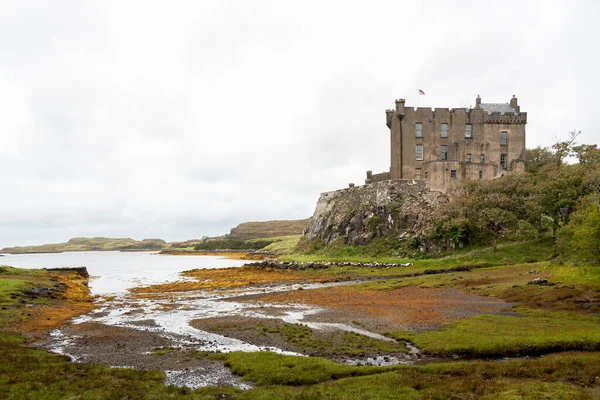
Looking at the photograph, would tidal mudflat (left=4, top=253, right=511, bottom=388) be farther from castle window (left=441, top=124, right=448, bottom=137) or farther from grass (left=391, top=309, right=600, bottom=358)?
castle window (left=441, top=124, right=448, bottom=137)

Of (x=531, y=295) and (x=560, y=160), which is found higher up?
(x=560, y=160)

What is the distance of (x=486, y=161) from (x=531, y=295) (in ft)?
193

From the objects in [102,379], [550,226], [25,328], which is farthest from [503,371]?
[550,226]

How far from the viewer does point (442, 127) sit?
90.2 m

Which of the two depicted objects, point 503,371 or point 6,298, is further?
point 6,298

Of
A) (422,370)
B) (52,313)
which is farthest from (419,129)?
(422,370)

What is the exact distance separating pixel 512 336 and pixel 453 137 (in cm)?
7332

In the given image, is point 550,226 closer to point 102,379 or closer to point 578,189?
point 578,189

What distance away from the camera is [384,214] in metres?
88.4

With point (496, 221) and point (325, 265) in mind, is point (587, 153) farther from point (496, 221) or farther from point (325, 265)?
point (325, 265)

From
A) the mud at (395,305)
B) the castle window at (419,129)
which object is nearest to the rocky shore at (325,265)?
the mud at (395,305)

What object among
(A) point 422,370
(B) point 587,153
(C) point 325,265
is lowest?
(C) point 325,265

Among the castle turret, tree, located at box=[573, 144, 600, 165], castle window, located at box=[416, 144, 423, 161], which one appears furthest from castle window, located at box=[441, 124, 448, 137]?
tree, located at box=[573, 144, 600, 165]

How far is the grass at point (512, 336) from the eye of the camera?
2111 cm
